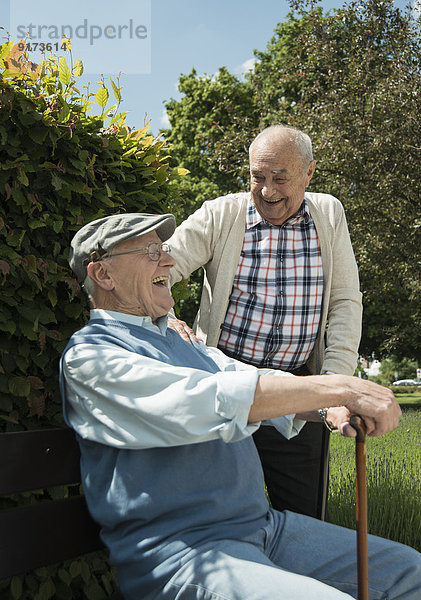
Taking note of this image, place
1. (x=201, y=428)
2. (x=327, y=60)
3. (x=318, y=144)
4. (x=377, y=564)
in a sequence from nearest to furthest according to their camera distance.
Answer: (x=201, y=428)
(x=377, y=564)
(x=318, y=144)
(x=327, y=60)

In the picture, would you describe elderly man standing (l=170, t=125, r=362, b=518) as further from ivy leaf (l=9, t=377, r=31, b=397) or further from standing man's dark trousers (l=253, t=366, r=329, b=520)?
ivy leaf (l=9, t=377, r=31, b=397)

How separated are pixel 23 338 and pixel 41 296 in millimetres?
203

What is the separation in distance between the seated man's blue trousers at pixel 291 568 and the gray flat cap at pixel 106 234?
3.24 ft

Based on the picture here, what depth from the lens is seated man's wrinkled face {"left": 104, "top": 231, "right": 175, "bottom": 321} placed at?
7.30ft

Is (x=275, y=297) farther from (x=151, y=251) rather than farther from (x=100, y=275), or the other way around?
(x=100, y=275)

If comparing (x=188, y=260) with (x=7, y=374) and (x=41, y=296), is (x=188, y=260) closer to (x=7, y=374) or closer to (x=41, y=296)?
(x=41, y=296)

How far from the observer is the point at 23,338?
2844 mm

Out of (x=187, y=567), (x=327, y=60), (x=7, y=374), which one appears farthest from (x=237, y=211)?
(x=327, y=60)

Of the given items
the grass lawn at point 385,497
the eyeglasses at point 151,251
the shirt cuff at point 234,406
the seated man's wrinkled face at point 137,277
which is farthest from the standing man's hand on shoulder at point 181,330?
the grass lawn at point 385,497

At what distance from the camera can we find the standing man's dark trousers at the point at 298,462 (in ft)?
10.2

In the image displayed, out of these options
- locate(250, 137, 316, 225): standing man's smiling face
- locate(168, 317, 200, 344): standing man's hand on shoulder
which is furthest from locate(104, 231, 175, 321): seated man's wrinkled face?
locate(250, 137, 316, 225): standing man's smiling face

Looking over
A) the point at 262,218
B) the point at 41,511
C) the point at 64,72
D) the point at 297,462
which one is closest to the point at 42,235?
the point at 64,72

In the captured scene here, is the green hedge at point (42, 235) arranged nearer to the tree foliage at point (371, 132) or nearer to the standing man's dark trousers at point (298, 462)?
the standing man's dark trousers at point (298, 462)

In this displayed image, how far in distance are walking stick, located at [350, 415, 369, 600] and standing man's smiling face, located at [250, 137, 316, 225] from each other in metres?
1.38
